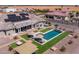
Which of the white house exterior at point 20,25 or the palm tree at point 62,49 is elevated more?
the white house exterior at point 20,25

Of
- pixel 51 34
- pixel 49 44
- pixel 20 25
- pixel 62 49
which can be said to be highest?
pixel 20 25

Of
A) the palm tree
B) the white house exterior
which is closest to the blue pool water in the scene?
the white house exterior

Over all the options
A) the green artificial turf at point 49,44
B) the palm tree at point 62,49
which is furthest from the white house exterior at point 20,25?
the palm tree at point 62,49

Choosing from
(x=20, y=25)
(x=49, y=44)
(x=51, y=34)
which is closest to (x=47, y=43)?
(x=49, y=44)

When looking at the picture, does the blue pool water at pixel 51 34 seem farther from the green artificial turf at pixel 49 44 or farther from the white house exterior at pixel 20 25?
the white house exterior at pixel 20 25

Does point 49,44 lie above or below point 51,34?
below

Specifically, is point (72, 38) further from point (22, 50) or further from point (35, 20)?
point (22, 50)

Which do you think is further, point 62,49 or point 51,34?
point 51,34

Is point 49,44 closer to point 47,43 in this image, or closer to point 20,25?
point 47,43

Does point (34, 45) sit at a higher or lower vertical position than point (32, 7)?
lower
